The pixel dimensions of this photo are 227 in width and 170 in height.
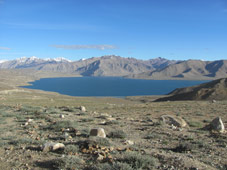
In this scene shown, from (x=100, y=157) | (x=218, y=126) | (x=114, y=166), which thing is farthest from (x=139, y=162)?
(x=218, y=126)

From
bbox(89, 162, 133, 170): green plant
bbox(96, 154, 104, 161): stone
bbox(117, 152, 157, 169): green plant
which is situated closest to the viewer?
bbox(89, 162, 133, 170): green plant

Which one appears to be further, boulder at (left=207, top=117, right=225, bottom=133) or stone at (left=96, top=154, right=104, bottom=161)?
boulder at (left=207, top=117, right=225, bottom=133)

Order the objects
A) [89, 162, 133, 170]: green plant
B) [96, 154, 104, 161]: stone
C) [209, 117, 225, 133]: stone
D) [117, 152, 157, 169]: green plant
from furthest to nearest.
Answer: [209, 117, 225, 133]: stone, [96, 154, 104, 161]: stone, [117, 152, 157, 169]: green plant, [89, 162, 133, 170]: green plant

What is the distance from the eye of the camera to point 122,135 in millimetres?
10953

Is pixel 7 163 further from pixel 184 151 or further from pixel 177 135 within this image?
pixel 177 135

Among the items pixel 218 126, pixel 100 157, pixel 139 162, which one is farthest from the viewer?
pixel 218 126

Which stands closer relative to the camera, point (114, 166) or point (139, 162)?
point (114, 166)

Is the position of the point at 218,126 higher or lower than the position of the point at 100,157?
lower

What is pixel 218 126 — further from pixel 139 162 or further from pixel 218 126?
pixel 139 162

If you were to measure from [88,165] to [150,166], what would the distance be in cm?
205

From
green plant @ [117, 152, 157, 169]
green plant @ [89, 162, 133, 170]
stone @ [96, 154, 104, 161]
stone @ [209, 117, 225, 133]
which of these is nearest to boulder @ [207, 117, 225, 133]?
stone @ [209, 117, 225, 133]

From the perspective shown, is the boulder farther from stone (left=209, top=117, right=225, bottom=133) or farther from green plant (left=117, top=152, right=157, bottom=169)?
green plant (left=117, top=152, right=157, bottom=169)

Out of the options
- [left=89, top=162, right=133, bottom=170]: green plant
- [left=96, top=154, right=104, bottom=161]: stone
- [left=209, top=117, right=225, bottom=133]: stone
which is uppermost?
[left=89, top=162, right=133, bottom=170]: green plant

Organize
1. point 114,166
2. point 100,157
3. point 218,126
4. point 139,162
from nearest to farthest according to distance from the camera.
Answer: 1. point 114,166
2. point 139,162
3. point 100,157
4. point 218,126
